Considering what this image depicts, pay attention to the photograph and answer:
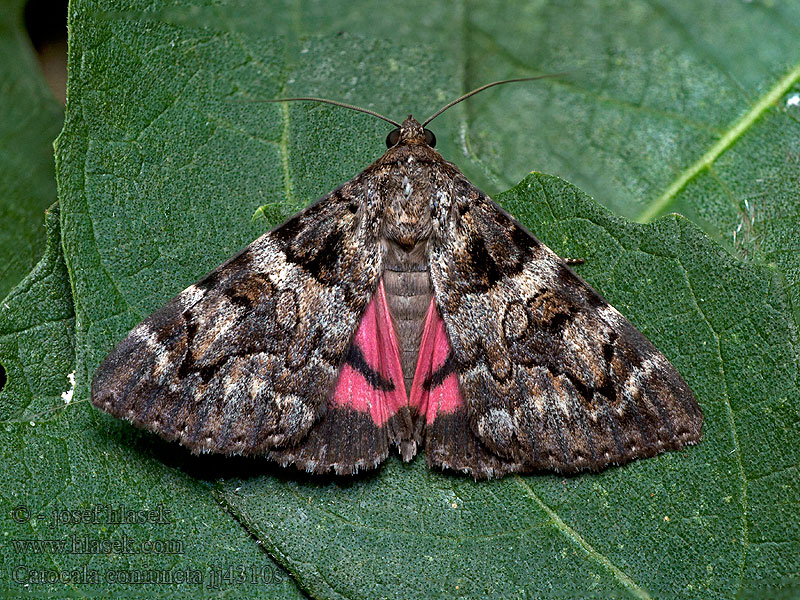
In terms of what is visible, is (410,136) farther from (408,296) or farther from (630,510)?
(630,510)

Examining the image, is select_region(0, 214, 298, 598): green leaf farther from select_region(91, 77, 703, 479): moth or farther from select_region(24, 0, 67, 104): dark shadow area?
select_region(24, 0, 67, 104): dark shadow area

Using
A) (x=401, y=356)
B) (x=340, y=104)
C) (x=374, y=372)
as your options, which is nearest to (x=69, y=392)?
(x=374, y=372)

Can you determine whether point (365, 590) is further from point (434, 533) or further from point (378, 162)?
point (378, 162)

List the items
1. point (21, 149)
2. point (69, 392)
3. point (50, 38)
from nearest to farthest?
point (69, 392)
point (21, 149)
point (50, 38)

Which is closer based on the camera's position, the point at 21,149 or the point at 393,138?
the point at 393,138

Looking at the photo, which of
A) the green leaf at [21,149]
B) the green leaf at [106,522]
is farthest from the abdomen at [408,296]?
the green leaf at [21,149]

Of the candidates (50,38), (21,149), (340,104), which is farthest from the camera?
(50,38)

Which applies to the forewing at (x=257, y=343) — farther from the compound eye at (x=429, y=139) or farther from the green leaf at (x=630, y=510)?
the compound eye at (x=429, y=139)
